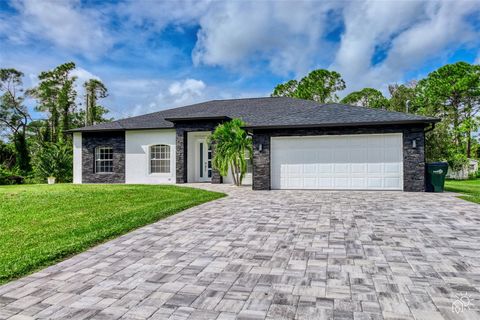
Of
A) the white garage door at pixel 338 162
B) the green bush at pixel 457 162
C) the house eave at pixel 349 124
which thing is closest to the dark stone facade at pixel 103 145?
the house eave at pixel 349 124

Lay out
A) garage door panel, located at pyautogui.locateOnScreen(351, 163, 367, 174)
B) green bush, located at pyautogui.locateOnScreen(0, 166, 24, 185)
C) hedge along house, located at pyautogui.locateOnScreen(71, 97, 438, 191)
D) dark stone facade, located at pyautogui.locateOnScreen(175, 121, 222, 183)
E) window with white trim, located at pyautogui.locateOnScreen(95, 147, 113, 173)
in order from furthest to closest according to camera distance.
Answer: green bush, located at pyautogui.locateOnScreen(0, 166, 24, 185) < window with white trim, located at pyautogui.locateOnScreen(95, 147, 113, 173) < dark stone facade, located at pyautogui.locateOnScreen(175, 121, 222, 183) < garage door panel, located at pyautogui.locateOnScreen(351, 163, 367, 174) < hedge along house, located at pyautogui.locateOnScreen(71, 97, 438, 191)

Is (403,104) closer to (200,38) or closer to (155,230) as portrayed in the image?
(200,38)

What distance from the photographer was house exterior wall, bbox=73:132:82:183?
664 inches

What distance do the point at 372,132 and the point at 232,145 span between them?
5593mm

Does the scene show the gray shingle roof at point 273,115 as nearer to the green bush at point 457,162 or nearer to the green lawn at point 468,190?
the green lawn at point 468,190

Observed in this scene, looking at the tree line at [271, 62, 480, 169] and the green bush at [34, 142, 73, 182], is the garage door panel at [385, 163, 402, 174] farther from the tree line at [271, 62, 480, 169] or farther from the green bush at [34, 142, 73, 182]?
the green bush at [34, 142, 73, 182]

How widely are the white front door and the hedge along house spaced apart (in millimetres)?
53

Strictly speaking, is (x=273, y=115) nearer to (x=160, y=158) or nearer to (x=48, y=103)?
(x=160, y=158)

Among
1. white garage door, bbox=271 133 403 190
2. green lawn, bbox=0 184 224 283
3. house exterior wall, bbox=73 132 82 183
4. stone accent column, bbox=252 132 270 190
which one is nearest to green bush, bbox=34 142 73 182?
house exterior wall, bbox=73 132 82 183

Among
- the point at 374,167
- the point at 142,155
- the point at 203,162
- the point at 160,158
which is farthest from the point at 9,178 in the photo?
the point at 374,167

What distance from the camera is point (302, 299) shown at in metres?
2.79

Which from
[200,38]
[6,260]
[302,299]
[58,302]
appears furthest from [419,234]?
[200,38]

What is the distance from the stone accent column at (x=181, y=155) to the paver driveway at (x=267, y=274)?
9.26m

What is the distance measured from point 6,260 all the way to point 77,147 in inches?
572
